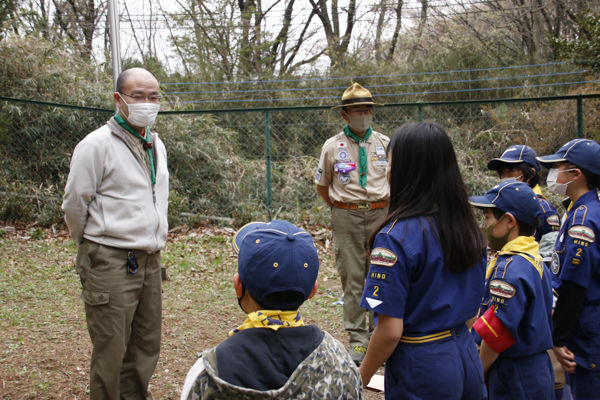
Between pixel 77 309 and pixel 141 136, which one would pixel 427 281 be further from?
pixel 77 309

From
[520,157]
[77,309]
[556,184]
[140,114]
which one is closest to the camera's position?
[556,184]

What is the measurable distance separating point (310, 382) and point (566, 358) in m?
1.84

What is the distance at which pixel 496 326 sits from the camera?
2.12 m

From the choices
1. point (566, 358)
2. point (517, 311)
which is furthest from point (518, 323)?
point (566, 358)

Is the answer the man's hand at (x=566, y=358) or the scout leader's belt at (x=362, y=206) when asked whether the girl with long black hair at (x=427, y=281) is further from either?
the scout leader's belt at (x=362, y=206)

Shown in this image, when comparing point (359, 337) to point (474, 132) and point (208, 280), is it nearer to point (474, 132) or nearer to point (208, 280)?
point (208, 280)

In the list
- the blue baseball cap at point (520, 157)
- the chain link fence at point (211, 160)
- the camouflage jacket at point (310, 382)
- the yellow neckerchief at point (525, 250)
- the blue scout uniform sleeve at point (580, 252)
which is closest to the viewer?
the camouflage jacket at point (310, 382)

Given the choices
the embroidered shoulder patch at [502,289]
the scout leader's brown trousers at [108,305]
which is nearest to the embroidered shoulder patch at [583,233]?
the embroidered shoulder patch at [502,289]

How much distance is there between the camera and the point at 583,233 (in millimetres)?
2531

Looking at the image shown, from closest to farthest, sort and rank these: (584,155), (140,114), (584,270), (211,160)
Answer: (584,270), (584,155), (140,114), (211,160)

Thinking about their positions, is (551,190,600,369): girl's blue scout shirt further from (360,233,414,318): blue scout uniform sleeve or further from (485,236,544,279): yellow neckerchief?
(360,233,414,318): blue scout uniform sleeve

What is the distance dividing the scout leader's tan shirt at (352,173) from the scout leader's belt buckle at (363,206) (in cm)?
3

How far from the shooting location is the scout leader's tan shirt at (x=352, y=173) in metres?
4.39

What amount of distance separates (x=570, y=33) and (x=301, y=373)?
19.5 meters
